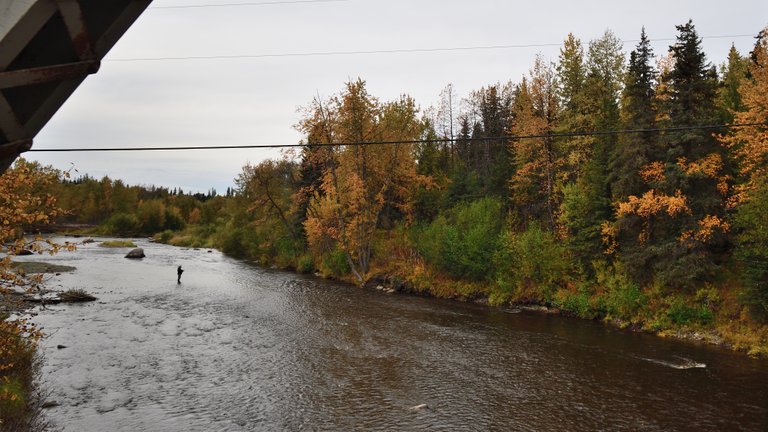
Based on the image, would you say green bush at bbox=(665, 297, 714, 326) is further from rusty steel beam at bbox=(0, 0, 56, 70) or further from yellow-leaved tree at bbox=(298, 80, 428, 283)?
rusty steel beam at bbox=(0, 0, 56, 70)

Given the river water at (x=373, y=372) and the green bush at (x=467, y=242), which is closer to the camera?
the river water at (x=373, y=372)

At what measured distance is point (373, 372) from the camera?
16094 millimetres

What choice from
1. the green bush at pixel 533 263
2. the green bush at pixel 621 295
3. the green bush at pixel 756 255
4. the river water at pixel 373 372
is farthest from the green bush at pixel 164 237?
the green bush at pixel 756 255

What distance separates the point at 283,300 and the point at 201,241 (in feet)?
172

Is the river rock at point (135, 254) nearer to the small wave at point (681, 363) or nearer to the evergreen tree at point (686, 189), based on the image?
the evergreen tree at point (686, 189)

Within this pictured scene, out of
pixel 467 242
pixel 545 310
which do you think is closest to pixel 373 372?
pixel 545 310

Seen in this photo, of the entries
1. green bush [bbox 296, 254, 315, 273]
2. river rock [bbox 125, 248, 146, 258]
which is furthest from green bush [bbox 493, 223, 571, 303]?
river rock [bbox 125, 248, 146, 258]

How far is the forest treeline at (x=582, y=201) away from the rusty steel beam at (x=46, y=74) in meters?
6.94

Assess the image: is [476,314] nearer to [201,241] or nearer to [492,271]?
[492,271]

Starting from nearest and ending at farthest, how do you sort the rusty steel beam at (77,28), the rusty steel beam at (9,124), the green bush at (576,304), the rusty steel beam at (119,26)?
the rusty steel beam at (77,28)
the rusty steel beam at (9,124)
the rusty steel beam at (119,26)
the green bush at (576,304)

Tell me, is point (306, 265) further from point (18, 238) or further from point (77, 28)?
point (77, 28)

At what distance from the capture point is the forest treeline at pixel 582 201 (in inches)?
842

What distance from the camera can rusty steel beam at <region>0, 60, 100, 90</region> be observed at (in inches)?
102

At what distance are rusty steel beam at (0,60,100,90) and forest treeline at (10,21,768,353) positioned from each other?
273 inches
